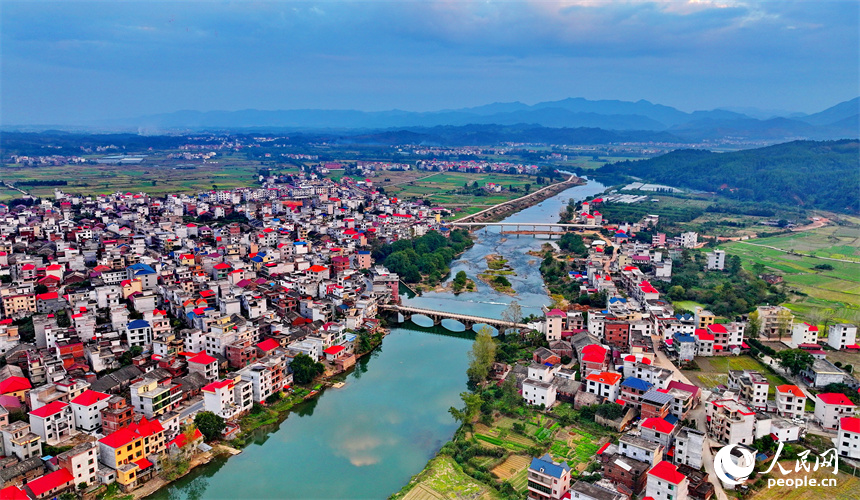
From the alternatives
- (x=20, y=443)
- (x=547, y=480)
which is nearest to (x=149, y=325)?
(x=20, y=443)

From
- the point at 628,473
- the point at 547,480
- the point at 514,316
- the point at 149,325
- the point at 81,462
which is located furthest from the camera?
the point at 514,316

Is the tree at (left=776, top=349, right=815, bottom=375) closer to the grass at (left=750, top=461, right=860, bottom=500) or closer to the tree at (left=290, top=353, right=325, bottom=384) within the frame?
the grass at (left=750, top=461, right=860, bottom=500)

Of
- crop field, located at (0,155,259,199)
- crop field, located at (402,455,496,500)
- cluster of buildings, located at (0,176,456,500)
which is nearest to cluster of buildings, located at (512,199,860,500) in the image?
crop field, located at (402,455,496,500)

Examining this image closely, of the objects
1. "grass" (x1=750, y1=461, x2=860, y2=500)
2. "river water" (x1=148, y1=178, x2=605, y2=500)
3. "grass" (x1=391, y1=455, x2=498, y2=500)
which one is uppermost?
"grass" (x1=750, y1=461, x2=860, y2=500)

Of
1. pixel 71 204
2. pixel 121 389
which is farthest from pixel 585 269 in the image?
pixel 71 204

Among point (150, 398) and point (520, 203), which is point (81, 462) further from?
point (520, 203)

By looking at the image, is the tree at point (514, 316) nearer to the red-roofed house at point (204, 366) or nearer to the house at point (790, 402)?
the house at point (790, 402)
